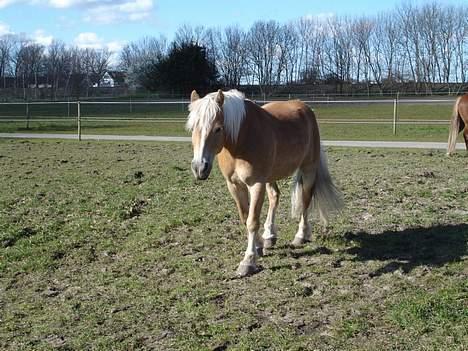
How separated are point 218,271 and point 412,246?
6.64 ft

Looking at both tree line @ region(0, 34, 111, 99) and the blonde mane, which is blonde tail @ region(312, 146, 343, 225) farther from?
tree line @ region(0, 34, 111, 99)

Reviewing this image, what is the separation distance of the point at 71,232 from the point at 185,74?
54.0m

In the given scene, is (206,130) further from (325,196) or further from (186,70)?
(186,70)

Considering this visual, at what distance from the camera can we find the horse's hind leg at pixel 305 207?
20.3 feet

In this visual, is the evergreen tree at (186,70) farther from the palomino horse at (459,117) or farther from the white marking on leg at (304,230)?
the white marking on leg at (304,230)

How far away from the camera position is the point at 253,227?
5.38 meters

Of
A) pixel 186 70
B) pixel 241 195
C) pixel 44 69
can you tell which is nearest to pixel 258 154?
pixel 241 195

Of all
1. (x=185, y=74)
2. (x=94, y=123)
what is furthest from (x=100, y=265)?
(x=185, y=74)

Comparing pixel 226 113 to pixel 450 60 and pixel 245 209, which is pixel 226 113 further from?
pixel 450 60

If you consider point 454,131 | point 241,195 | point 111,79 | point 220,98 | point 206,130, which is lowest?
point 241,195

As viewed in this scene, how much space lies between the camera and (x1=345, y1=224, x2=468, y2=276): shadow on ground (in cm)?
530

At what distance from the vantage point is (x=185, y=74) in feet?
196

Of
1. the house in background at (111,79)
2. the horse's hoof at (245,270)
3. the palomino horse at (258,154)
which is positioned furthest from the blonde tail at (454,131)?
the house in background at (111,79)

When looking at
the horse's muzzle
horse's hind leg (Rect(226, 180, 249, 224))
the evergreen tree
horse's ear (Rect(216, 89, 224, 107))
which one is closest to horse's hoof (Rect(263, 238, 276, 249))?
horse's hind leg (Rect(226, 180, 249, 224))
